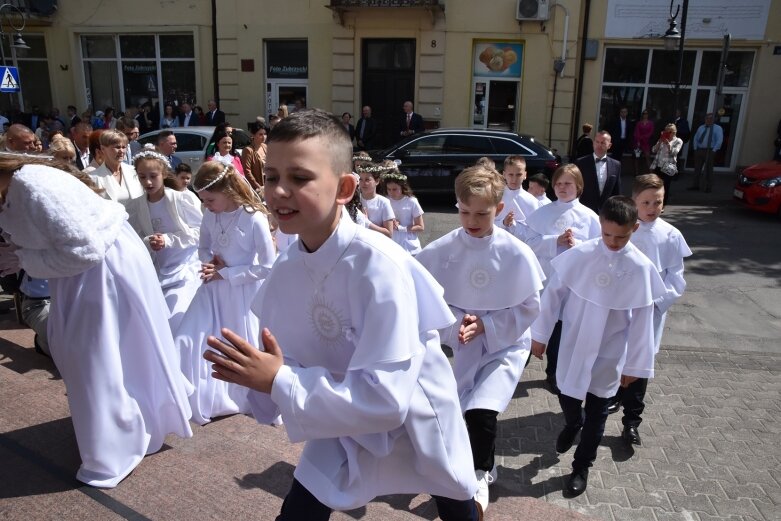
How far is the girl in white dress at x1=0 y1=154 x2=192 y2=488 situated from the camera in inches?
111

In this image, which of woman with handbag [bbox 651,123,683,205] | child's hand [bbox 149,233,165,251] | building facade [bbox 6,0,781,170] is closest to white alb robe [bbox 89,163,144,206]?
child's hand [bbox 149,233,165,251]

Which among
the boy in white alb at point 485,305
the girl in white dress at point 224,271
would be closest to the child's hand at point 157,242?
the girl in white dress at point 224,271

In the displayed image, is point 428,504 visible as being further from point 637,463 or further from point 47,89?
point 47,89

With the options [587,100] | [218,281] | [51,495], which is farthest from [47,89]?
[51,495]

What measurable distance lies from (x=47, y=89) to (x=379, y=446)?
924 inches

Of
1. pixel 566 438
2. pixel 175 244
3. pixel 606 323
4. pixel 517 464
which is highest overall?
pixel 175 244

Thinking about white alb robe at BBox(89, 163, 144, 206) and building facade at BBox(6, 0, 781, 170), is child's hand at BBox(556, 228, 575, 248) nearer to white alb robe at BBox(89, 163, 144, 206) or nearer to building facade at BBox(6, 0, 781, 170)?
white alb robe at BBox(89, 163, 144, 206)

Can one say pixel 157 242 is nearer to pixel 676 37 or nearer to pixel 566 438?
pixel 566 438

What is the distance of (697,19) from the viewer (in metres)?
17.0

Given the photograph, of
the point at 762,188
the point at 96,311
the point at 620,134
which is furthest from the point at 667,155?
the point at 96,311

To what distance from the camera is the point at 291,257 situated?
211 centimetres

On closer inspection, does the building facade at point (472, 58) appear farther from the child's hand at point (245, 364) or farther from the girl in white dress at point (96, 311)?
the child's hand at point (245, 364)

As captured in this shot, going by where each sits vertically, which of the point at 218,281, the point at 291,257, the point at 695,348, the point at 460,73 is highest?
the point at 460,73

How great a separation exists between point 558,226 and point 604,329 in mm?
1756
